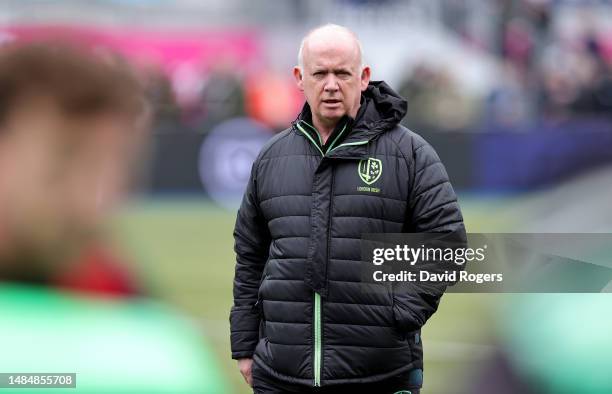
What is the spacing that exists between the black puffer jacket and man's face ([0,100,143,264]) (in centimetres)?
136

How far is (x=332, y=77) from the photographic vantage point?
2.63 meters

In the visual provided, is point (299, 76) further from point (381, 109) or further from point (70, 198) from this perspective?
point (70, 198)

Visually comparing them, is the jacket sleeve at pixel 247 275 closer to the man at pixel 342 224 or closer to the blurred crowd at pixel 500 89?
the man at pixel 342 224

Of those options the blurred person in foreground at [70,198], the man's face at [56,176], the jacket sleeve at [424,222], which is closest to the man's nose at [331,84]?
the jacket sleeve at [424,222]

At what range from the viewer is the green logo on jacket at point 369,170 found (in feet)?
8.70

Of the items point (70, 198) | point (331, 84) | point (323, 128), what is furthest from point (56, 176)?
point (323, 128)

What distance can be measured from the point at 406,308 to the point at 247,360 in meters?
0.48

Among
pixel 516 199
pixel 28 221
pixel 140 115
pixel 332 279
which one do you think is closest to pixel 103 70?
pixel 140 115

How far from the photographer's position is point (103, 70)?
4.55 ft

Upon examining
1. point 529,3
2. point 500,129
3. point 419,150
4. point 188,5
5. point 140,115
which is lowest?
point 140,115

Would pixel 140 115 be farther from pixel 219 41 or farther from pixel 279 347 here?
pixel 219 41

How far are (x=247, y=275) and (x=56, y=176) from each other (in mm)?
1659

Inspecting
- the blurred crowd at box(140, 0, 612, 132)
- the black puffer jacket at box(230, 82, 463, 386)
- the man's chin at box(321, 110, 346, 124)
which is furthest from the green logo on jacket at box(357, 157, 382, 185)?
the blurred crowd at box(140, 0, 612, 132)

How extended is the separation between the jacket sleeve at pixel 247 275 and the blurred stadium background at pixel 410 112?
0.90ft
